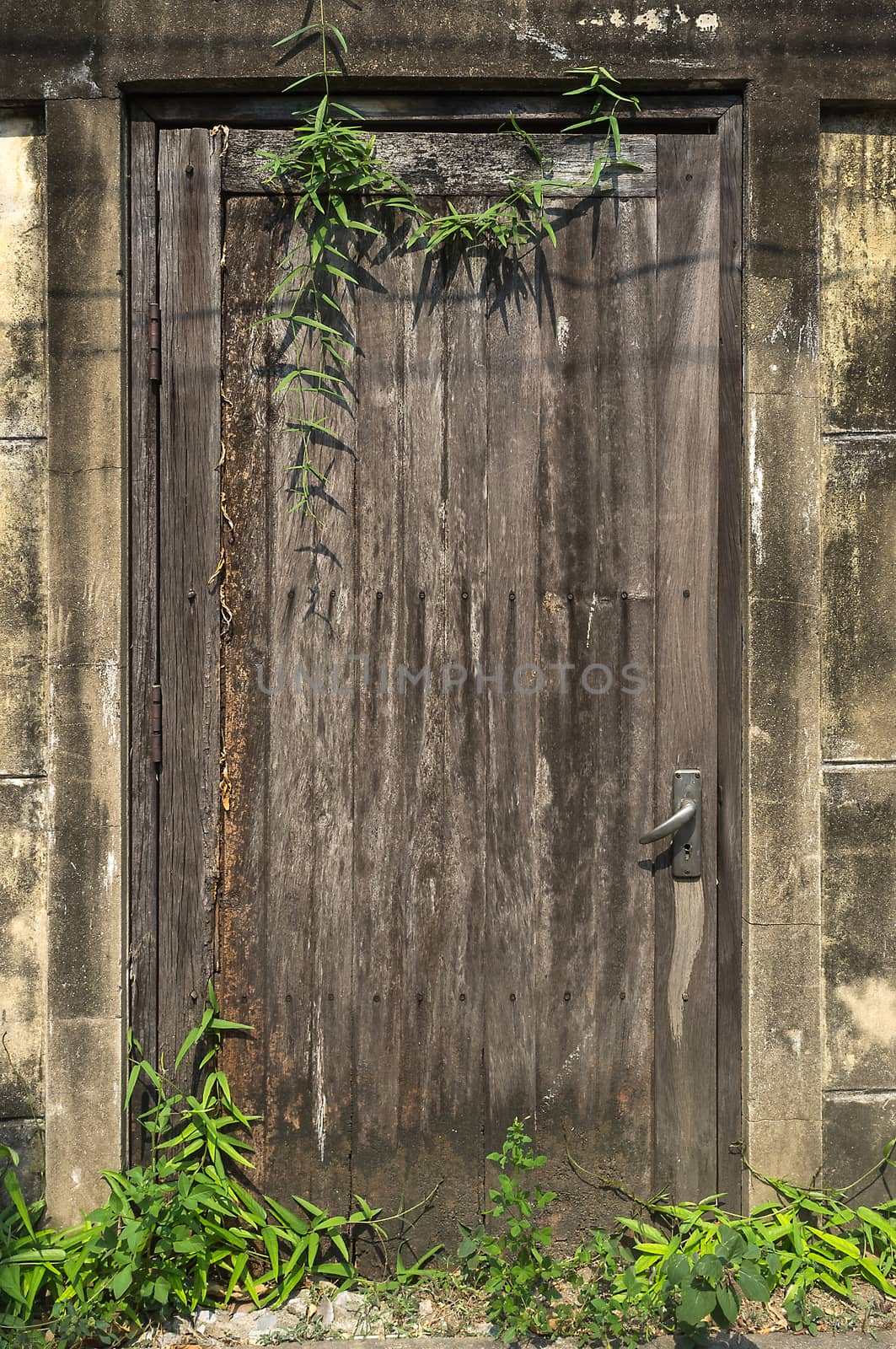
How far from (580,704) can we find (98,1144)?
1.54m

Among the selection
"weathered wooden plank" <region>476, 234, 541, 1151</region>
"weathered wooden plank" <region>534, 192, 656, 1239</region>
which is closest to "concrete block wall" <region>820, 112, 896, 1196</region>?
"weathered wooden plank" <region>534, 192, 656, 1239</region>

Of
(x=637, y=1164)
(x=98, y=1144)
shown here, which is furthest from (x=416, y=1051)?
(x=98, y=1144)

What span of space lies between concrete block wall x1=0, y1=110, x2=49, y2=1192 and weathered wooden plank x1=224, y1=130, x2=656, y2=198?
1.65ft

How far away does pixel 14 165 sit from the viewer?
2.24m

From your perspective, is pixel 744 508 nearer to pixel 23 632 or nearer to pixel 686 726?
pixel 686 726

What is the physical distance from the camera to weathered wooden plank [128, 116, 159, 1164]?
2.26 meters

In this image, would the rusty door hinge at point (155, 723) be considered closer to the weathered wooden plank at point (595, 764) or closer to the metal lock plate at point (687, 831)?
the weathered wooden plank at point (595, 764)

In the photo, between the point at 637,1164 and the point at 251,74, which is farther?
the point at 637,1164

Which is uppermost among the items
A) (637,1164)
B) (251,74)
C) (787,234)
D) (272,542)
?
(251,74)

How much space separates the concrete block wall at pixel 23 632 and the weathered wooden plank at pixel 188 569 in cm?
28

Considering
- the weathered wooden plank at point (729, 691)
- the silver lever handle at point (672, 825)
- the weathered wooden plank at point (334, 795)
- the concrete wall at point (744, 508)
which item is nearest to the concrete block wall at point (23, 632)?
the concrete wall at point (744, 508)

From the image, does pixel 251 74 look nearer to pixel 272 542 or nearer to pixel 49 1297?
pixel 272 542

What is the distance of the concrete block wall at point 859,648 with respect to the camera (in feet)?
7.48

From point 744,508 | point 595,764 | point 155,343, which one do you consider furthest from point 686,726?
point 155,343
